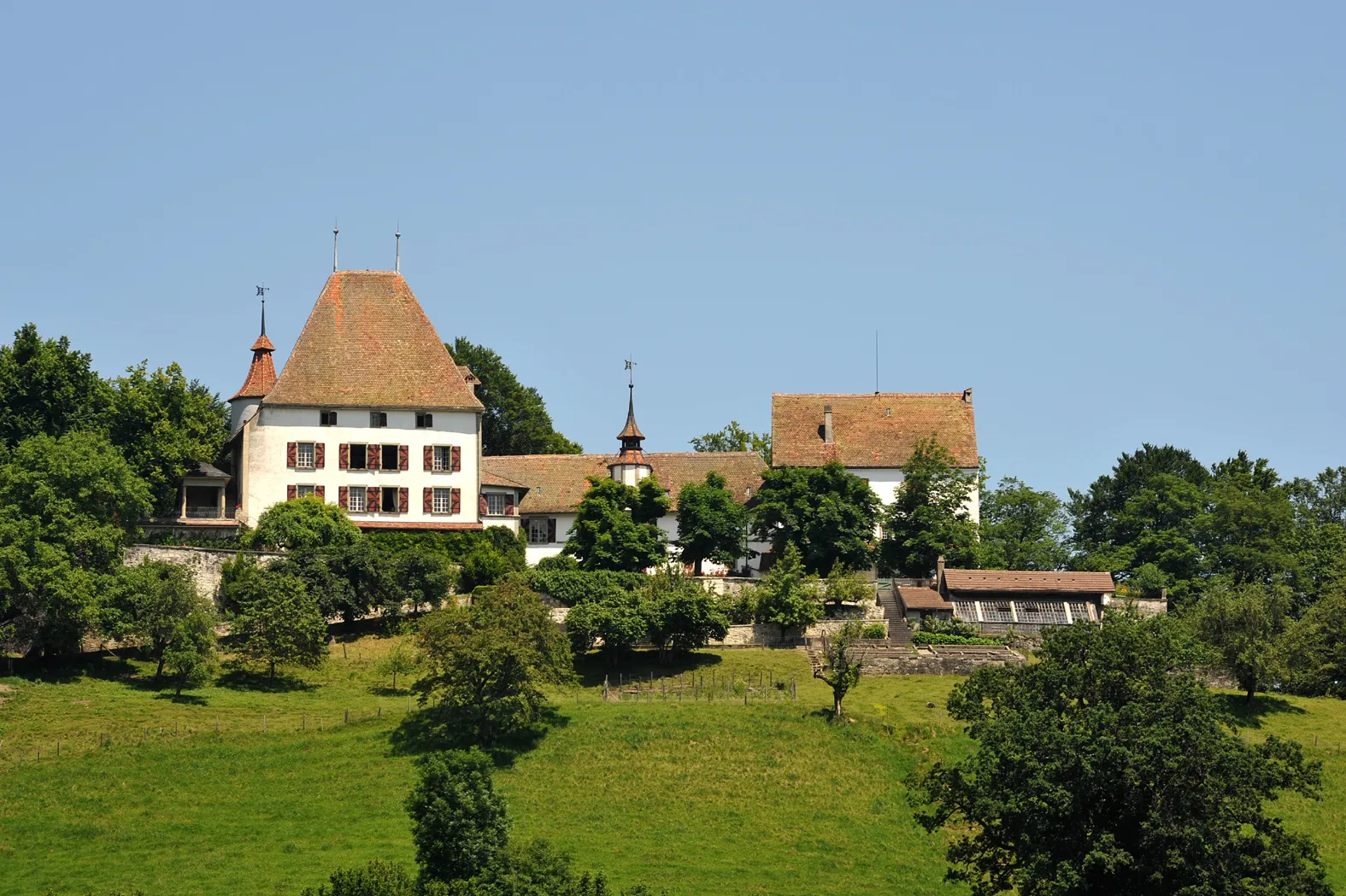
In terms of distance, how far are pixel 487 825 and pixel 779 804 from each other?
44.6 ft

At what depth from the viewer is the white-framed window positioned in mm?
83938

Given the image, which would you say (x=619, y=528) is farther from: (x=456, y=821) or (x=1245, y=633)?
(x=456, y=821)

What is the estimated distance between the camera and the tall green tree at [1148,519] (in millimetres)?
88438

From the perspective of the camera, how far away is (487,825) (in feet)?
158

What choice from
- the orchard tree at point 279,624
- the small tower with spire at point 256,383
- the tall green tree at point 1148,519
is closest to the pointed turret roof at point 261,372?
the small tower with spire at point 256,383

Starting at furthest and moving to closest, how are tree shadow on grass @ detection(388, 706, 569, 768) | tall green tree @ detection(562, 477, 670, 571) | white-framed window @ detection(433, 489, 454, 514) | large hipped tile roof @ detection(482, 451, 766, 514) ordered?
large hipped tile roof @ detection(482, 451, 766, 514) → white-framed window @ detection(433, 489, 454, 514) → tall green tree @ detection(562, 477, 670, 571) → tree shadow on grass @ detection(388, 706, 569, 768)

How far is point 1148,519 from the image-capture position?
3661 inches

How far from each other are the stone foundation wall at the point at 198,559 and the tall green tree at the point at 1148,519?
134 ft

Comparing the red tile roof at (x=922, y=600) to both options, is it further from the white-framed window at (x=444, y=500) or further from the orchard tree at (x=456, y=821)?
the orchard tree at (x=456, y=821)

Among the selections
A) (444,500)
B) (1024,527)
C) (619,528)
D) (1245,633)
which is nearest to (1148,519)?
(1024,527)

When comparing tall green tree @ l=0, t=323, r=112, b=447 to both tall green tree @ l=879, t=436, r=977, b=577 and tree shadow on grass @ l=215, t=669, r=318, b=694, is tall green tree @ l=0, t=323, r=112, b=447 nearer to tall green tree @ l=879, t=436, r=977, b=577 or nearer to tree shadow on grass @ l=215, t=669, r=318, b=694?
tree shadow on grass @ l=215, t=669, r=318, b=694

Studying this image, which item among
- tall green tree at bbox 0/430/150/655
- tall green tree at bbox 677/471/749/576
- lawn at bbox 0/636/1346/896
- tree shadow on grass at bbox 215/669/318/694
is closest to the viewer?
lawn at bbox 0/636/1346/896

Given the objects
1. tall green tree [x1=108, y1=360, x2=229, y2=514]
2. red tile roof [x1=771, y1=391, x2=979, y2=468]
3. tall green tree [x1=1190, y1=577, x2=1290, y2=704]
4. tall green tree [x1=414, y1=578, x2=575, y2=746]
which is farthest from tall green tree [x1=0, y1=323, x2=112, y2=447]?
tall green tree [x1=1190, y1=577, x2=1290, y2=704]

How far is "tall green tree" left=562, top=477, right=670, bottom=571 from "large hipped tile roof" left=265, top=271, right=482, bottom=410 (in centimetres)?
776
